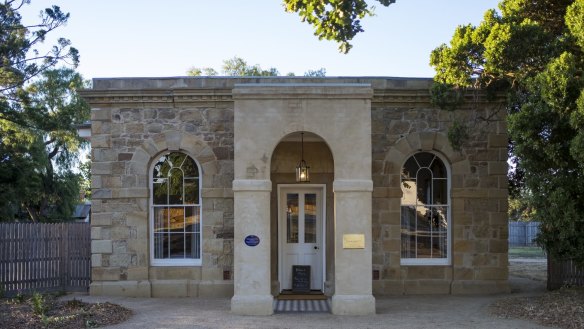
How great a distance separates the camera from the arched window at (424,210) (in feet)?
44.3

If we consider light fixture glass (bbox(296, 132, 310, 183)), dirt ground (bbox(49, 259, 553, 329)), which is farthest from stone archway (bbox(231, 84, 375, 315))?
light fixture glass (bbox(296, 132, 310, 183))

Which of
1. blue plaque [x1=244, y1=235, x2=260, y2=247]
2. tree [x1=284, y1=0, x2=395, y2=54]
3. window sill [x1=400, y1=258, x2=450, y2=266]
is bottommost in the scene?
window sill [x1=400, y1=258, x2=450, y2=266]

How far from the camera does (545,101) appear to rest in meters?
10.3

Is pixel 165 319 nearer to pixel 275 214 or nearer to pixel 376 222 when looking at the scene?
pixel 275 214

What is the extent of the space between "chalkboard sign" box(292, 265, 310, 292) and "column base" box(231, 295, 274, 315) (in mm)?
2605

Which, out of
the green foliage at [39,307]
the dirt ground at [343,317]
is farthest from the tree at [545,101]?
the green foliage at [39,307]

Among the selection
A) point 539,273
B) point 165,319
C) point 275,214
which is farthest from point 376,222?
point 539,273

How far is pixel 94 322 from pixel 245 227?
2839mm

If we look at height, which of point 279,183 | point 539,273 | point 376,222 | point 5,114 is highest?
point 5,114

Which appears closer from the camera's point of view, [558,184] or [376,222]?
[558,184]

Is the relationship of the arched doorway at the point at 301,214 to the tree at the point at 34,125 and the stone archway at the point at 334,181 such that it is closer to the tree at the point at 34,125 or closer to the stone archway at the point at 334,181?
the stone archway at the point at 334,181

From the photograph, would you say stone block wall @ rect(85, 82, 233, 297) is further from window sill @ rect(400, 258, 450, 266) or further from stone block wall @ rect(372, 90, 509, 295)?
window sill @ rect(400, 258, 450, 266)

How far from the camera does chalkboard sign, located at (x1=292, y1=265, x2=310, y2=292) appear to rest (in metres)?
13.3

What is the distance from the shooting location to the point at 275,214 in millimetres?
13383
